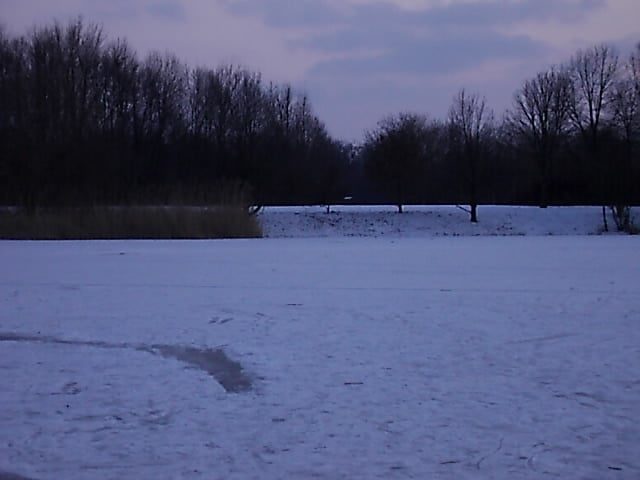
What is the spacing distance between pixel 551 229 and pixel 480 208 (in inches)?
278

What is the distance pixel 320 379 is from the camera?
620 cm

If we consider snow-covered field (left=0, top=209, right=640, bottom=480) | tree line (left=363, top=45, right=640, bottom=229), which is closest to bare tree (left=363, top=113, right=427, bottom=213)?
tree line (left=363, top=45, right=640, bottom=229)

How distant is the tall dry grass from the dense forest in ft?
16.6

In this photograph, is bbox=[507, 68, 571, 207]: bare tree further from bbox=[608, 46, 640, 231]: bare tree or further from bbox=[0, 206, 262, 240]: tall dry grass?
bbox=[0, 206, 262, 240]: tall dry grass

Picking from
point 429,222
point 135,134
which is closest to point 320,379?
point 429,222

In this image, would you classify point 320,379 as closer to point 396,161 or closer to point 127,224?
point 127,224

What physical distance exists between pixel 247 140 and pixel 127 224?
87.5 ft

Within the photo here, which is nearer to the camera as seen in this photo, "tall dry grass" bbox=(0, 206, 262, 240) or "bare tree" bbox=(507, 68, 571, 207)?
"tall dry grass" bbox=(0, 206, 262, 240)

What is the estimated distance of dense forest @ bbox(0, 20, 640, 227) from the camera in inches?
1619

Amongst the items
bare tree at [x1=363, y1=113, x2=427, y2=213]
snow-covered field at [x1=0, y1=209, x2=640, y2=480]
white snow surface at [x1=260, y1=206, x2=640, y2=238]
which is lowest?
snow-covered field at [x1=0, y1=209, x2=640, y2=480]

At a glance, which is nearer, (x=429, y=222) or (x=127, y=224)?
(x=127, y=224)

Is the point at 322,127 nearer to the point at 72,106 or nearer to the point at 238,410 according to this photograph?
the point at 72,106

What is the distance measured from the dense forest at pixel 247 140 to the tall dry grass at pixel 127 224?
5.05 m

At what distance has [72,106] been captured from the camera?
45.1 meters
